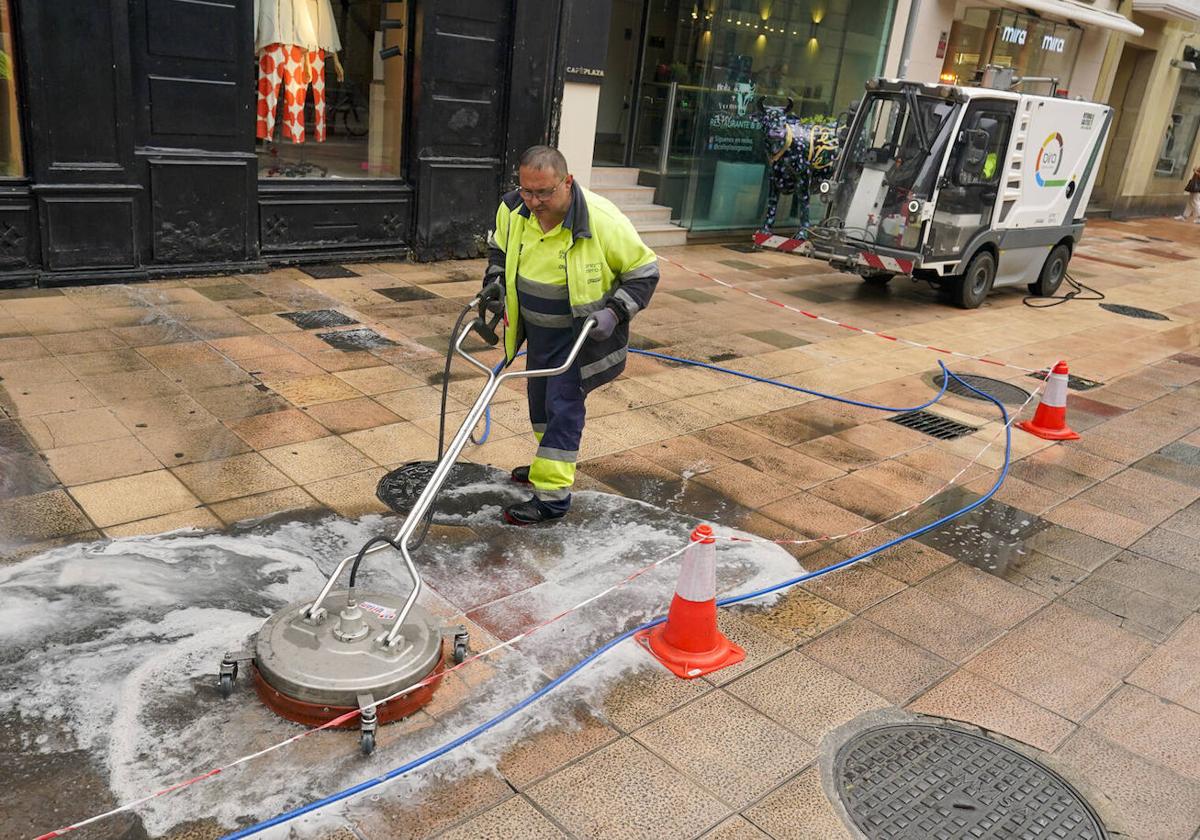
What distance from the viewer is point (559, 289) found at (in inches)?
190

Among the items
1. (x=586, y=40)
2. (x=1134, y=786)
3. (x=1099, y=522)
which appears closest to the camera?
(x=1134, y=786)

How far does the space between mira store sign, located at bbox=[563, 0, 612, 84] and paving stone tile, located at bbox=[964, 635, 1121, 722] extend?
8.48m

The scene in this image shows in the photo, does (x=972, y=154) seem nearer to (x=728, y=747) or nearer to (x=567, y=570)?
(x=567, y=570)

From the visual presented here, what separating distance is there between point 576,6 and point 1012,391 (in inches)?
245

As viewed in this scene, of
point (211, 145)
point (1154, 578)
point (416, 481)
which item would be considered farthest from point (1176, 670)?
point (211, 145)

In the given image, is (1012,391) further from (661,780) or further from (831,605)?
(661,780)

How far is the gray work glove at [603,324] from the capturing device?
455 centimetres

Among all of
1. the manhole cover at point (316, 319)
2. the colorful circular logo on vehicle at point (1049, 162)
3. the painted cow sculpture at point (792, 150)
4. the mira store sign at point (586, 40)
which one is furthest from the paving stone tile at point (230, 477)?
the painted cow sculpture at point (792, 150)

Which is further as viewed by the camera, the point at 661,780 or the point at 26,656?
the point at 26,656

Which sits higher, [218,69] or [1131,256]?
[218,69]

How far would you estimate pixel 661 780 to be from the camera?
339cm

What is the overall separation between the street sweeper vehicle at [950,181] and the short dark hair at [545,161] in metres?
7.03

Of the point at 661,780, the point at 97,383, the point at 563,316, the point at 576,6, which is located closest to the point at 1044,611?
the point at 661,780

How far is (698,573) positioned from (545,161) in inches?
76.5
